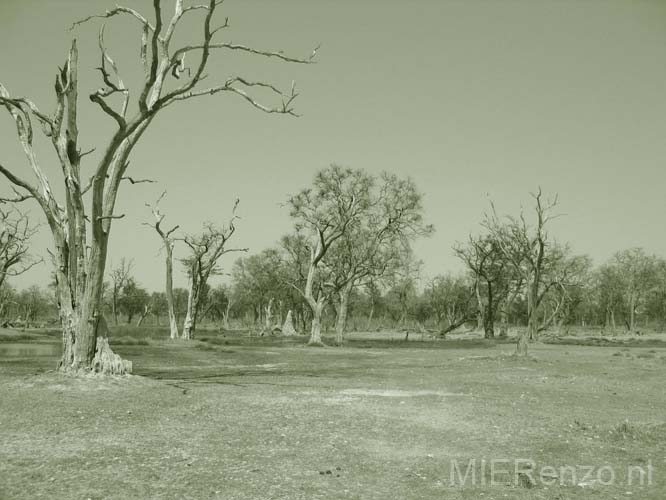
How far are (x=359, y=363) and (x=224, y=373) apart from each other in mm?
7292

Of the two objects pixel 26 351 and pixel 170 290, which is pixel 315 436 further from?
pixel 170 290

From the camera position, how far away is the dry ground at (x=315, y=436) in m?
6.82

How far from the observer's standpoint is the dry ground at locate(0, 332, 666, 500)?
6.82m

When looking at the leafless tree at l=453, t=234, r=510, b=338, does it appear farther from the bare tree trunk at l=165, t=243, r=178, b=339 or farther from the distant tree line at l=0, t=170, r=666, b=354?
the bare tree trunk at l=165, t=243, r=178, b=339

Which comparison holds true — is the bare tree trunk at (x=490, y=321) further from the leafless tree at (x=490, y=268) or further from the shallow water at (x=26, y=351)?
the shallow water at (x=26, y=351)

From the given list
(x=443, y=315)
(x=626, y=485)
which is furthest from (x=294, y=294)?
(x=626, y=485)

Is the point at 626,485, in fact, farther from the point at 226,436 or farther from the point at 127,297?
the point at 127,297

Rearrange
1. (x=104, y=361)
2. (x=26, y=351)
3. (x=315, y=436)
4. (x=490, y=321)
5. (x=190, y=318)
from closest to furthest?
1. (x=315, y=436)
2. (x=104, y=361)
3. (x=26, y=351)
4. (x=190, y=318)
5. (x=490, y=321)

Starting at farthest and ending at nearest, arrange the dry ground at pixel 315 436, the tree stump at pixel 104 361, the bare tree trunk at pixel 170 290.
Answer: the bare tree trunk at pixel 170 290
the tree stump at pixel 104 361
the dry ground at pixel 315 436

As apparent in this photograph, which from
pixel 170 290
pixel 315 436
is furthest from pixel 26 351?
pixel 315 436

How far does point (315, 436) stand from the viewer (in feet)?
30.7

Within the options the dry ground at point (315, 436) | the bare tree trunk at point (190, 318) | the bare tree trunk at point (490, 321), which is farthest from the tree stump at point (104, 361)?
the bare tree trunk at point (490, 321)

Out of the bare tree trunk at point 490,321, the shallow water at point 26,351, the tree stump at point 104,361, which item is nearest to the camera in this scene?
the tree stump at point 104,361

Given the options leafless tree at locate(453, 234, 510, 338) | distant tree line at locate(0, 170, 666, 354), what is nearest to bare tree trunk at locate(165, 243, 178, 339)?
distant tree line at locate(0, 170, 666, 354)
